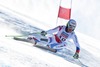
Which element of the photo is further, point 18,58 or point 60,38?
point 60,38

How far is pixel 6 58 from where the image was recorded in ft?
19.9

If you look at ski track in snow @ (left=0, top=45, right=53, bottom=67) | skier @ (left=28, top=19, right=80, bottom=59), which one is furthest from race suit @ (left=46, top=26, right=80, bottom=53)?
ski track in snow @ (left=0, top=45, right=53, bottom=67)

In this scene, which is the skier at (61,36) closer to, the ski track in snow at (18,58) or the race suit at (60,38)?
the race suit at (60,38)

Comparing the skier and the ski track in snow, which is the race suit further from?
the ski track in snow

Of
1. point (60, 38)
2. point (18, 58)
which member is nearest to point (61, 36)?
point (60, 38)

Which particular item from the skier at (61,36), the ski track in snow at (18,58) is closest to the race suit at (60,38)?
the skier at (61,36)

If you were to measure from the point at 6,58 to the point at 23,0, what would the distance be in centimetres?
6237

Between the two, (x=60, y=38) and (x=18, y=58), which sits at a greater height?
(x=60, y=38)

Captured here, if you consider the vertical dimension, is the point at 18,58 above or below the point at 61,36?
below

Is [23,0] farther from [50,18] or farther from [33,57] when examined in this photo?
[33,57]

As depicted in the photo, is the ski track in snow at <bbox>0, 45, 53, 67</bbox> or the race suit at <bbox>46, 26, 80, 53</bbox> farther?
the race suit at <bbox>46, 26, 80, 53</bbox>

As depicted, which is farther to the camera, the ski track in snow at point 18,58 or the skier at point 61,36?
the skier at point 61,36

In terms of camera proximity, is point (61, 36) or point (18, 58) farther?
point (61, 36)

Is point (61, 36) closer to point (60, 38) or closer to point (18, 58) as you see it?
point (60, 38)
